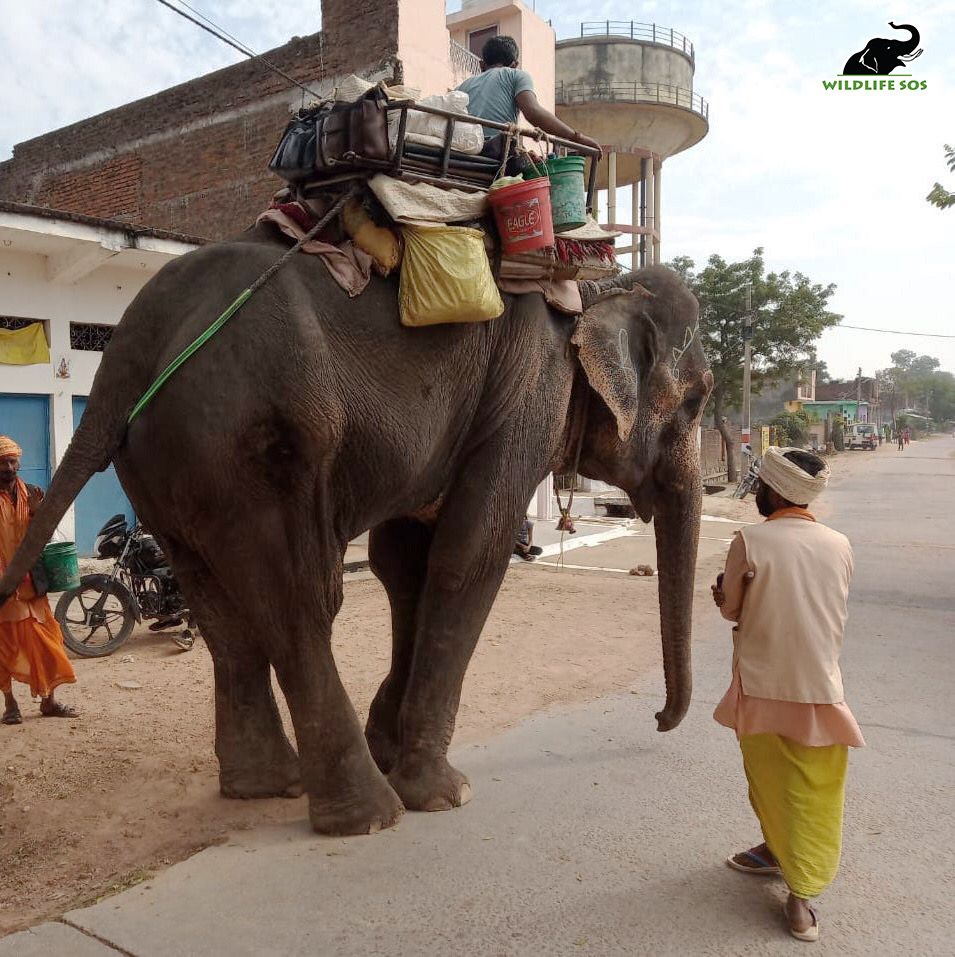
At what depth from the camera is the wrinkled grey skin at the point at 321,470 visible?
2.73 meters

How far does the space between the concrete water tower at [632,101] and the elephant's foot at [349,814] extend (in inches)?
854

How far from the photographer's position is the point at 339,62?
1257 cm

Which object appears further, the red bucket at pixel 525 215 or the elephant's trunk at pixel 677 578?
the elephant's trunk at pixel 677 578

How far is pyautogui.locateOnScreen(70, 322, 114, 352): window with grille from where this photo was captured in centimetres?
911

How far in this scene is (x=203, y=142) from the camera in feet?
47.2

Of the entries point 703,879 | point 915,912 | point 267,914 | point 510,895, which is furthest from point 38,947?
point 915,912

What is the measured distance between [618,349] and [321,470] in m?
1.51

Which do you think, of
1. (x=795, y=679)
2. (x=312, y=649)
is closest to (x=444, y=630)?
(x=312, y=649)

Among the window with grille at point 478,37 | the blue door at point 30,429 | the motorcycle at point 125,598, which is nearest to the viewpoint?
the motorcycle at point 125,598

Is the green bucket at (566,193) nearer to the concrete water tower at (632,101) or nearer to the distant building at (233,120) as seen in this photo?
the distant building at (233,120)

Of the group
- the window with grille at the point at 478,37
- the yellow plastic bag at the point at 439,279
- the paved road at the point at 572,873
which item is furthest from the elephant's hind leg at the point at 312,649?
the window with grille at the point at 478,37

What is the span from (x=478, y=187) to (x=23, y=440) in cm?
702

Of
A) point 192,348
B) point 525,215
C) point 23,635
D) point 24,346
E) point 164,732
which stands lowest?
point 164,732

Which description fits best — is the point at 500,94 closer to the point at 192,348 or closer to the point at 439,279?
the point at 439,279
